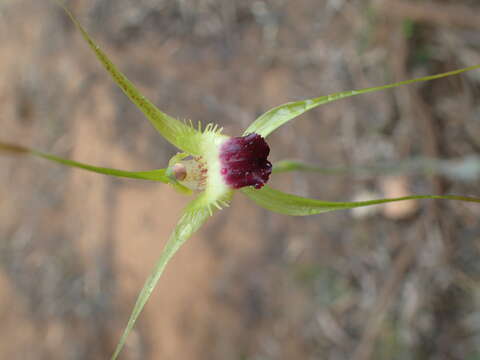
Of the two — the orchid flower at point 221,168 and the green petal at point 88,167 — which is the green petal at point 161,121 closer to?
the orchid flower at point 221,168

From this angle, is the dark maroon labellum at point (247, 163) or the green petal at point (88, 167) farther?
the dark maroon labellum at point (247, 163)

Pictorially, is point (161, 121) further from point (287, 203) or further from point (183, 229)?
point (287, 203)

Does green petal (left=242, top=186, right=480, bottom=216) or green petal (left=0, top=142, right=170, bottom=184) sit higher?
green petal (left=242, top=186, right=480, bottom=216)

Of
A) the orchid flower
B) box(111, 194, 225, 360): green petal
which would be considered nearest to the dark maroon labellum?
the orchid flower

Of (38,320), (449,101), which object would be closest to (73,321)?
(38,320)

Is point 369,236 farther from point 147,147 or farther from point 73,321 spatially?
point 73,321

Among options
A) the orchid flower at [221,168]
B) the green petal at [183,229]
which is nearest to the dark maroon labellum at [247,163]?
the orchid flower at [221,168]

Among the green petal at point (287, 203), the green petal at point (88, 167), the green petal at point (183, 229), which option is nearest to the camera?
the green petal at point (88, 167)

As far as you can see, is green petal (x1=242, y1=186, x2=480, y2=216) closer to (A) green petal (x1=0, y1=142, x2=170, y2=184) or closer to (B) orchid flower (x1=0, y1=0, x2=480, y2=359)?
(B) orchid flower (x1=0, y1=0, x2=480, y2=359)
